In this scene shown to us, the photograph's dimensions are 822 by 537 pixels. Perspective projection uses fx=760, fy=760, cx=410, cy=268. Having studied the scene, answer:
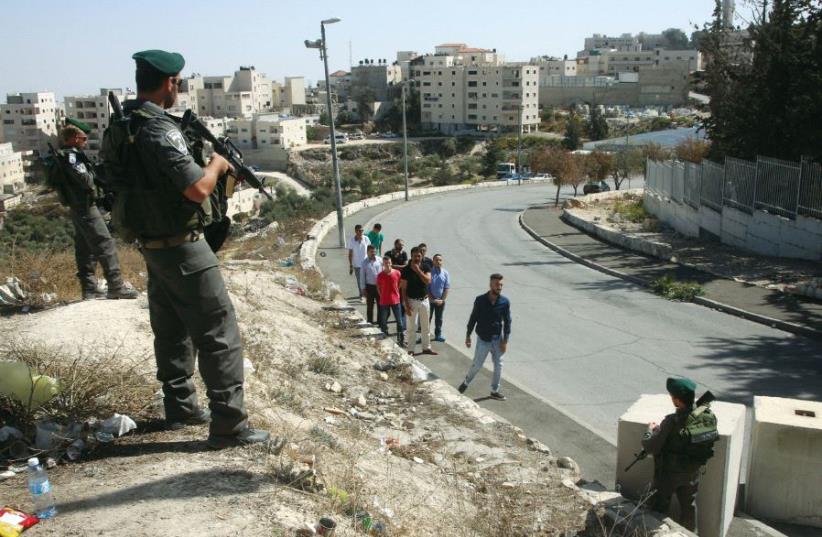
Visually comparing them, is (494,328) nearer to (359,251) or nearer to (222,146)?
(222,146)

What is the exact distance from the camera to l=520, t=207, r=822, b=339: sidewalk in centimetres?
1373

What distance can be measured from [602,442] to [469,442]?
203 centimetres

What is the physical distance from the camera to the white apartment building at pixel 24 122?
13038 centimetres

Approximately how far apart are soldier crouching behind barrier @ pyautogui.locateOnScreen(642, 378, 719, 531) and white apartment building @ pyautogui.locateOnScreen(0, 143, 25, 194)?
10662 cm

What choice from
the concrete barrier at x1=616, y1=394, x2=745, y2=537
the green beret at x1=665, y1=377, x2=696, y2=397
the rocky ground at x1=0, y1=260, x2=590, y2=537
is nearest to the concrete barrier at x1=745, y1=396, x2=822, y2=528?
the concrete barrier at x1=616, y1=394, x2=745, y2=537

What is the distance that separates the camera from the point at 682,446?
5.33 meters

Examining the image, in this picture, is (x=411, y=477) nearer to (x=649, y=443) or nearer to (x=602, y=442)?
(x=649, y=443)

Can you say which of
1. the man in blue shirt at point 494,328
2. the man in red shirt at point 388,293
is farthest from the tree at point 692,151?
the man in blue shirt at point 494,328

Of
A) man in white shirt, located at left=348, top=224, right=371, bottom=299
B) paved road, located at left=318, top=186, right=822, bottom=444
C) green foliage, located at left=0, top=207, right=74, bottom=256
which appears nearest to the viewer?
A: paved road, located at left=318, top=186, right=822, bottom=444

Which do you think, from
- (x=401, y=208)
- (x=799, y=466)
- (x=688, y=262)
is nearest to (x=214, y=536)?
(x=799, y=466)

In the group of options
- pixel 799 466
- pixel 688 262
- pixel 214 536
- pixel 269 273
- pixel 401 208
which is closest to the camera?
pixel 214 536

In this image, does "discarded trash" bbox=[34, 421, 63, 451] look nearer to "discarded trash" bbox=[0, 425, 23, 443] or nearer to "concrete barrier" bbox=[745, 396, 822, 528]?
"discarded trash" bbox=[0, 425, 23, 443]

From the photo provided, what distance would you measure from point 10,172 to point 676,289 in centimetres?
10643

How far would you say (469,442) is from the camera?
6.94 m
